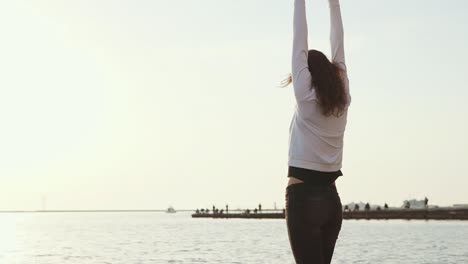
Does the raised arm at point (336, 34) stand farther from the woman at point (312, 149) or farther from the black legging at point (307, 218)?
the black legging at point (307, 218)

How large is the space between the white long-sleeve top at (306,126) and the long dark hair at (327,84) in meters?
0.03

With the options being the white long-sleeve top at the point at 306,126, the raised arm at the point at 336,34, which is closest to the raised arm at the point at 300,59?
the white long-sleeve top at the point at 306,126

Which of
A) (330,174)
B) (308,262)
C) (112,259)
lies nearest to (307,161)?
(330,174)

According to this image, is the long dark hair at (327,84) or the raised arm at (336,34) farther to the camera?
the raised arm at (336,34)

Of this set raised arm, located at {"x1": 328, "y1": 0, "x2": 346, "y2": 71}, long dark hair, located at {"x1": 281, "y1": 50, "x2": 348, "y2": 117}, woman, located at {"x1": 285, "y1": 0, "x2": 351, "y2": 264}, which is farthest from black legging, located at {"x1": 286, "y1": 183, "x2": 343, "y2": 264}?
raised arm, located at {"x1": 328, "y1": 0, "x2": 346, "y2": 71}

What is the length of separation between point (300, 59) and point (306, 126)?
0.27 meters

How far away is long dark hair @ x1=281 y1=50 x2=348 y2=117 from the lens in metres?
2.98

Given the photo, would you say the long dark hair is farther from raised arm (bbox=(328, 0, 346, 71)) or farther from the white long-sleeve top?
raised arm (bbox=(328, 0, 346, 71))

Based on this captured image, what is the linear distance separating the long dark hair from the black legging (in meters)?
0.32

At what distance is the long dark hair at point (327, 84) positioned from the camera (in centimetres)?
298

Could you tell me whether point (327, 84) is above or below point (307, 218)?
above

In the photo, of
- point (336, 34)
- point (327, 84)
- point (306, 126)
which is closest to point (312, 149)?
point (306, 126)

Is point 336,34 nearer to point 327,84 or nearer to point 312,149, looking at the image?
point 327,84

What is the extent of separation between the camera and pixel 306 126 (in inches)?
118
